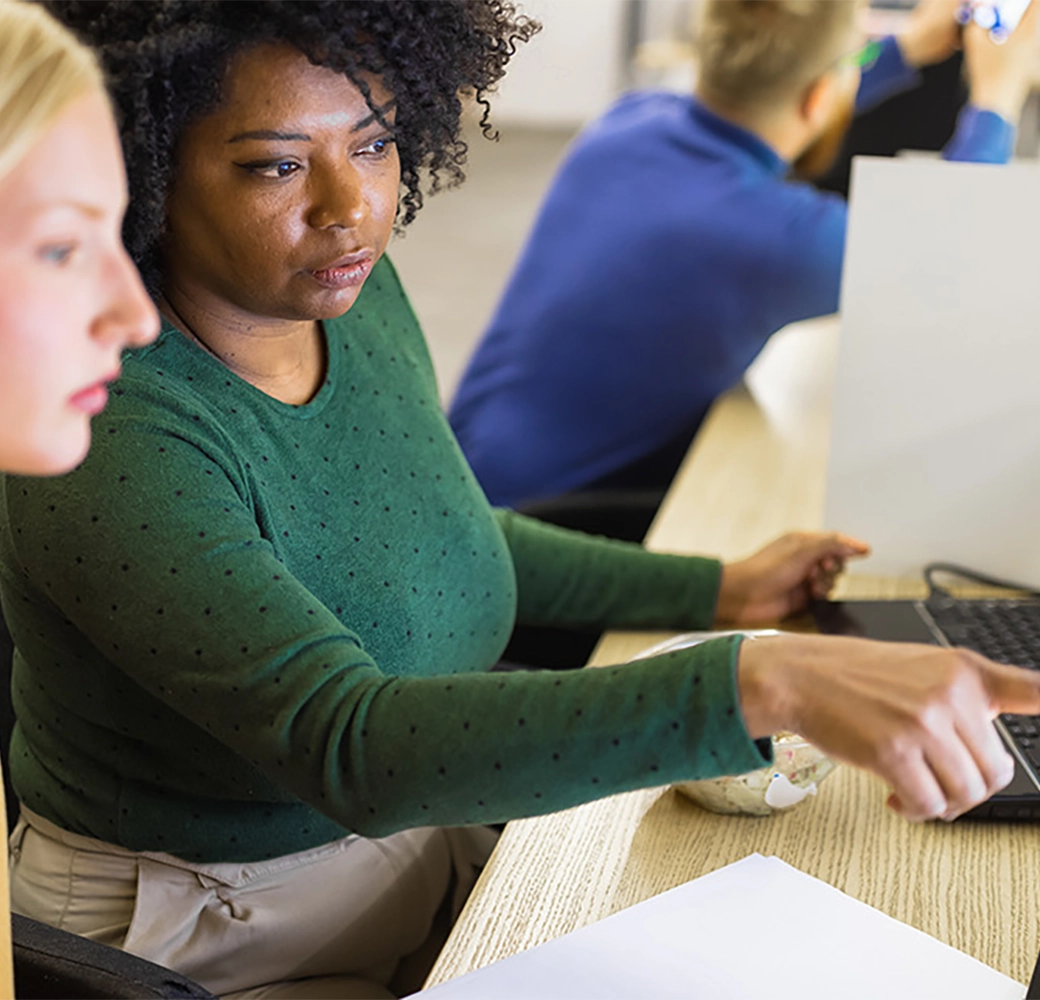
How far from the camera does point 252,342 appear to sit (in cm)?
85

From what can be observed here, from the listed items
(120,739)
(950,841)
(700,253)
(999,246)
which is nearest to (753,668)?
(950,841)

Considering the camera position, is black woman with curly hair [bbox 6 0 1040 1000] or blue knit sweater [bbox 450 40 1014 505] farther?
blue knit sweater [bbox 450 40 1014 505]

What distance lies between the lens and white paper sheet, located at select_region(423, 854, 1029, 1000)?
0.68 meters

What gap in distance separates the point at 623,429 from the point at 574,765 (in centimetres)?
128

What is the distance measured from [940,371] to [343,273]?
0.62 m

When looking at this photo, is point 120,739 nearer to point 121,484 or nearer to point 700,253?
point 121,484

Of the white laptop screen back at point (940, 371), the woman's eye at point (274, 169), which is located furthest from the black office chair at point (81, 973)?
the white laptop screen back at point (940, 371)

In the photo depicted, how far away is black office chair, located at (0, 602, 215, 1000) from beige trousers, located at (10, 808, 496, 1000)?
0.16 m

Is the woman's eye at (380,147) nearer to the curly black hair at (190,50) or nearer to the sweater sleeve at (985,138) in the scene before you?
the curly black hair at (190,50)

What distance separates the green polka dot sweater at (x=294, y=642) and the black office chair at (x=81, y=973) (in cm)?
11

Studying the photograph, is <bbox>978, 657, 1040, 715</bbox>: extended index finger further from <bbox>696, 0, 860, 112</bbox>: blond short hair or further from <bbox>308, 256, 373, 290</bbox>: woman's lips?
<bbox>696, 0, 860, 112</bbox>: blond short hair

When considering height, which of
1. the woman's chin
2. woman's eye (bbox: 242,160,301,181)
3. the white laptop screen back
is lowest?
the white laptop screen back

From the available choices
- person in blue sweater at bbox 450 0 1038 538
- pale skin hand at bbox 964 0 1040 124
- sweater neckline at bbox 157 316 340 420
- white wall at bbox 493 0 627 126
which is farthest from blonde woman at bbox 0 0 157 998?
white wall at bbox 493 0 627 126

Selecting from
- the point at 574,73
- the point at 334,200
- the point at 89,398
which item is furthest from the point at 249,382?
the point at 574,73
